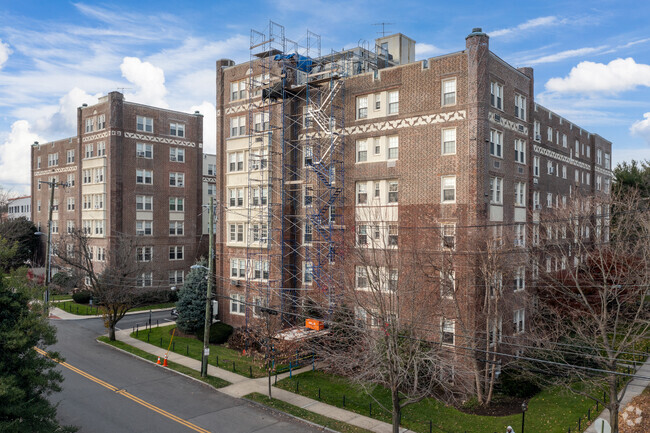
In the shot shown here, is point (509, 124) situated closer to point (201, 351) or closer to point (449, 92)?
point (449, 92)

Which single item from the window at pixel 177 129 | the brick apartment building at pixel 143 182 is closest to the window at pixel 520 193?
the brick apartment building at pixel 143 182

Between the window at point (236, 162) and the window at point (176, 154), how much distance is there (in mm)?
18854

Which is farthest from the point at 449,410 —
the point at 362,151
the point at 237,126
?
the point at 237,126

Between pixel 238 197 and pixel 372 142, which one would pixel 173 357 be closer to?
pixel 238 197

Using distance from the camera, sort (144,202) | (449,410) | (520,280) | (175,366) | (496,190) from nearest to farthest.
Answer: (449,410)
(496,190)
(175,366)
(520,280)
(144,202)

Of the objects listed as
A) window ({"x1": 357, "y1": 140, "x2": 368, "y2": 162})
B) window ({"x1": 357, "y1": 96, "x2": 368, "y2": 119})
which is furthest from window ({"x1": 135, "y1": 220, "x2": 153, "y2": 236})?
window ({"x1": 357, "y1": 96, "x2": 368, "y2": 119})

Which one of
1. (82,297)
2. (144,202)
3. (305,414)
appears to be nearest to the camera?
(305,414)

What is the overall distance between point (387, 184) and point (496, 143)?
6.54 meters

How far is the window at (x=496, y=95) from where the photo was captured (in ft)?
85.5

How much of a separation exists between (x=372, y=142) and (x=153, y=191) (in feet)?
101

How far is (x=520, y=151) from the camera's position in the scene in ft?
95.5

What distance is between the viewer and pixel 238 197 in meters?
35.2

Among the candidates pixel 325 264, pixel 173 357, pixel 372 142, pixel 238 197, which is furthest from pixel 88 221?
pixel 372 142

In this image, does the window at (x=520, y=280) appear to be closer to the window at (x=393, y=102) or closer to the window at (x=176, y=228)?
the window at (x=393, y=102)
